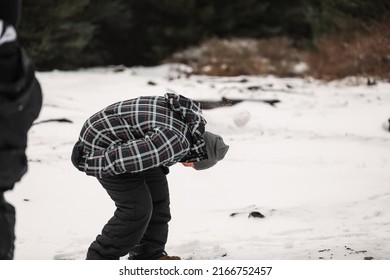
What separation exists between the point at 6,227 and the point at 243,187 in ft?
3.30

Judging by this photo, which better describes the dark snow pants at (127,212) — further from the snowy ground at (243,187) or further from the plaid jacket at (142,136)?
the snowy ground at (243,187)

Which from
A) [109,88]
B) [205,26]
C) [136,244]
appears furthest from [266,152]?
[205,26]

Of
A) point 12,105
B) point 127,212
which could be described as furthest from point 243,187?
point 12,105

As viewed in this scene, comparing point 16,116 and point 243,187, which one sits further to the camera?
point 243,187

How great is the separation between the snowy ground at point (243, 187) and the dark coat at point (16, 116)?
65 cm

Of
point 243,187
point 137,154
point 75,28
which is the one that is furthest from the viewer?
point 75,28

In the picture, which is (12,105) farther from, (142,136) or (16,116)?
(142,136)

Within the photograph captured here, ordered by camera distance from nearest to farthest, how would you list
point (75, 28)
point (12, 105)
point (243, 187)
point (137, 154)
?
point (12, 105) < point (137, 154) < point (243, 187) < point (75, 28)

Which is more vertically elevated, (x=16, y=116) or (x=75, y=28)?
(x=16, y=116)

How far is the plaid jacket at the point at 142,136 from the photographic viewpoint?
147 cm

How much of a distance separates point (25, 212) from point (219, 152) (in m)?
0.66

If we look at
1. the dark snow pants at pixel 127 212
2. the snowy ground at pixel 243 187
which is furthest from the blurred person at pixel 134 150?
the snowy ground at pixel 243 187

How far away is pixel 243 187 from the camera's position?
2.02 metres

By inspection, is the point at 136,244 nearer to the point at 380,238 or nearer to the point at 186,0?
the point at 380,238
